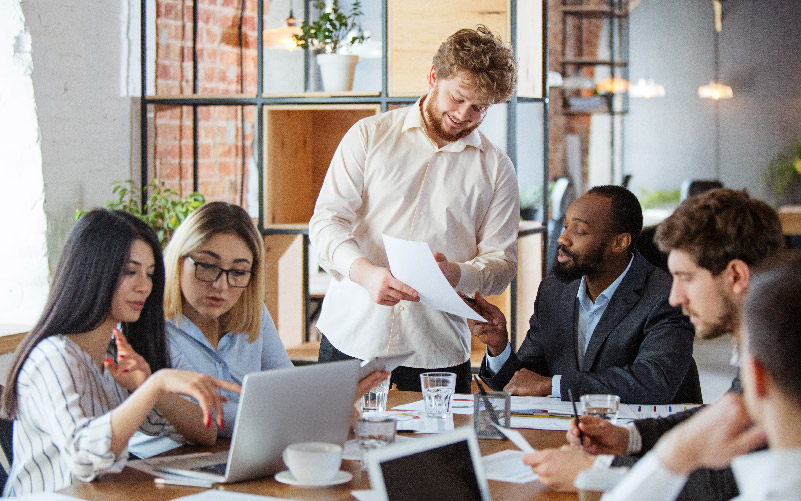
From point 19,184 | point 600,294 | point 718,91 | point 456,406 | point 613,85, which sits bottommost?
point 456,406

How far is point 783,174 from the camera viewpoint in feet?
31.6

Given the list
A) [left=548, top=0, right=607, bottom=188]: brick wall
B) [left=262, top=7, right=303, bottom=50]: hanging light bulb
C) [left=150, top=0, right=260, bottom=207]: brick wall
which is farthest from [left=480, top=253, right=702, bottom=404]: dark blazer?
[left=548, top=0, right=607, bottom=188]: brick wall

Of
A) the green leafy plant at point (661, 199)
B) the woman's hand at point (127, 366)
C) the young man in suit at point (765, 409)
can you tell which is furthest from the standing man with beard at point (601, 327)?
the green leafy plant at point (661, 199)

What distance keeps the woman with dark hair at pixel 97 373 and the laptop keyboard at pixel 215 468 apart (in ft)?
0.36

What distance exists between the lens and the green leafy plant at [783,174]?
9.53 metres

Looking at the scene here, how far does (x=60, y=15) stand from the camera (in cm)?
349

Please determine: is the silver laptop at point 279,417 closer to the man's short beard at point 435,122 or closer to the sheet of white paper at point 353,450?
the sheet of white paper at point 353,450

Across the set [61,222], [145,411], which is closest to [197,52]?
[61,222]

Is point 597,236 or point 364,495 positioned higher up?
point 597,236

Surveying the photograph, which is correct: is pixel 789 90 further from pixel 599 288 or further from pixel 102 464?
pixel 102 464

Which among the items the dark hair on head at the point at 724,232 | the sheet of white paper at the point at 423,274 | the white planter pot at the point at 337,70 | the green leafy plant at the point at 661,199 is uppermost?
the white planter pot at the point at 337,70

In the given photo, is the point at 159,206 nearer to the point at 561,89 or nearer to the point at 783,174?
the point at 561,89

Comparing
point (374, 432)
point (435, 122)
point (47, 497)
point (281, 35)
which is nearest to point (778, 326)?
point (374, 432)

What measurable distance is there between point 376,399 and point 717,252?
821mm
